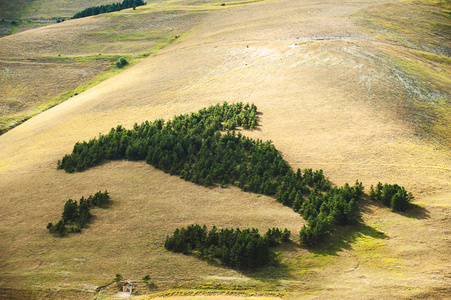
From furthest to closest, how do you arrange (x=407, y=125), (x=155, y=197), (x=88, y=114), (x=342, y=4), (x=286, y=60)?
(x=342, y=4) → (x=286, y=60) → (x=88, y=114) → (x=407, y=125) → (x=155, y=197)

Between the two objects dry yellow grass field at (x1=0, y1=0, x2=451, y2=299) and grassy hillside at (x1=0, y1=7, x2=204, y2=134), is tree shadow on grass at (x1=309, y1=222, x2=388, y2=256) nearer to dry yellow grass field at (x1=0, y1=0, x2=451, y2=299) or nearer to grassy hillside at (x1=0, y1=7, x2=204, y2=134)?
dry yellow grass field at (x1=0, y1=0, x2=451, y2=299)

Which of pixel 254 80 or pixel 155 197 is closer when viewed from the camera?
pixel 155 197

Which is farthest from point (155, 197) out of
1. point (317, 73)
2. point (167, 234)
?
point (317, 73)

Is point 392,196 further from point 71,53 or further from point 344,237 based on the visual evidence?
point 71,53

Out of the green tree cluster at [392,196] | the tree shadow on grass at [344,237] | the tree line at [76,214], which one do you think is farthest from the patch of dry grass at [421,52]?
the tree line at [76,214]

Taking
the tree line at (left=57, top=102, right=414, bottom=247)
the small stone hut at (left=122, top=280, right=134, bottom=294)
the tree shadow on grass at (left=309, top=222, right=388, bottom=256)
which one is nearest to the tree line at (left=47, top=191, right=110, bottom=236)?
the tree line at (left=57, top=102, right=414, bottom=247)

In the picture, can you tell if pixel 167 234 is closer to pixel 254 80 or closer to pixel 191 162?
pixel 191 162

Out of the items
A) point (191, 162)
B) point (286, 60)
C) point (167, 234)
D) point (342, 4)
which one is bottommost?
point (167, 234)
